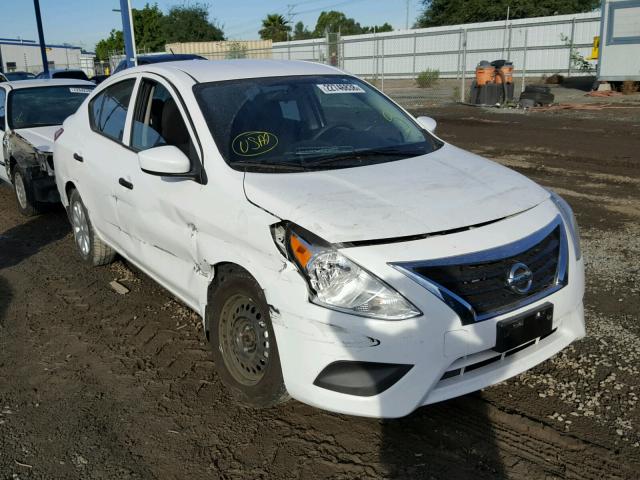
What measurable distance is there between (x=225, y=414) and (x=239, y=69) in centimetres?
233

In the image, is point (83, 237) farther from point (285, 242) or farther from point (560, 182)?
point (560, 182)

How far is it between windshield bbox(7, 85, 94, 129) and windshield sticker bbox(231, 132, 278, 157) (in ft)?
17.6

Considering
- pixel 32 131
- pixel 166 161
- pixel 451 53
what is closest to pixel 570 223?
pixel 166 161

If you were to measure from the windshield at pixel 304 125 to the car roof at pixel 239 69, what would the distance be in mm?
74

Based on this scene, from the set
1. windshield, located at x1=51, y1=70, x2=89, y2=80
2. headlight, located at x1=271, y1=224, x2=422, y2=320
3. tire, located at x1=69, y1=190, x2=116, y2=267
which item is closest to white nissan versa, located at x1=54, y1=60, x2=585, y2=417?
headlight, located at x1=271, y1=224, x2=422, y2=320

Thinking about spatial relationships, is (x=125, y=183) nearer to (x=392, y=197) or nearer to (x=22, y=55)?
(x=392, y=197)

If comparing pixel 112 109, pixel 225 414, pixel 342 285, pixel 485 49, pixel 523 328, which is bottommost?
pixel 225 414

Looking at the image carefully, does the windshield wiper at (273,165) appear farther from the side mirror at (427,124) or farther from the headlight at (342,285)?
the side mirror at (427,124)

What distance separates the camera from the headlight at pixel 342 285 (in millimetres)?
2680

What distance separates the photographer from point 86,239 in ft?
18.7

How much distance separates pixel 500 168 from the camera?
3807mm

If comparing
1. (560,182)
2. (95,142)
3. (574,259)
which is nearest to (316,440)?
(574,259)

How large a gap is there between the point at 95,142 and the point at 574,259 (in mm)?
3712

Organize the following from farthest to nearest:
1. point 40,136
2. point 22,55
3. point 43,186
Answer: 1. point 22,55
2. point 40,136
3. point 43,186
